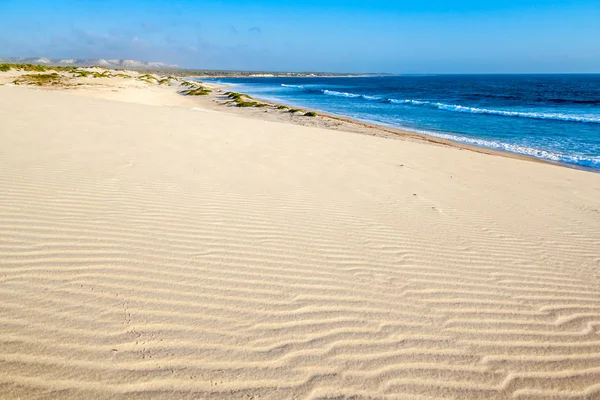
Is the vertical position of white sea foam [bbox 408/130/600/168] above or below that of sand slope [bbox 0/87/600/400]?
above

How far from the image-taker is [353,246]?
13.6ft

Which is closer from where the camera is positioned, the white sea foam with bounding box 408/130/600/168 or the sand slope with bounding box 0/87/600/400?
the sand slope with bounding box 0/87/600/400

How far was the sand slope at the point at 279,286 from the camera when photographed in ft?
7.29

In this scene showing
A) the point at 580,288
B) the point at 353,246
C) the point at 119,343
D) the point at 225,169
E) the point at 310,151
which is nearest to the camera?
the point at 119,343

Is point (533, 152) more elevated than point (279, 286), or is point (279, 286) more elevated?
point (533, 152)

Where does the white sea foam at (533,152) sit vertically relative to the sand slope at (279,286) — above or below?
above

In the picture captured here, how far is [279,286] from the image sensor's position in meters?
3.20

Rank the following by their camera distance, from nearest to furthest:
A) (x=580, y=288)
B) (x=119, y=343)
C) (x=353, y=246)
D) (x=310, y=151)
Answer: (x=119, y=343) → (x=580, y=288) → (x=353, y=246) → (x=310, y=151)

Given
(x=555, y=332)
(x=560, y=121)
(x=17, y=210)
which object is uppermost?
(x=560, y=121)

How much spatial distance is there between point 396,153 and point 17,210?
8.64m

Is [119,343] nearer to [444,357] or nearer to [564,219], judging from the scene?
[444,357]

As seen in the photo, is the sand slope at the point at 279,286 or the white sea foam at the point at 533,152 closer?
the sand slope at the point at 279,286

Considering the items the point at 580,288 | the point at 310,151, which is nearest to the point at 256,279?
the point at 580,288

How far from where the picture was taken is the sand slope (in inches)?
87.5
